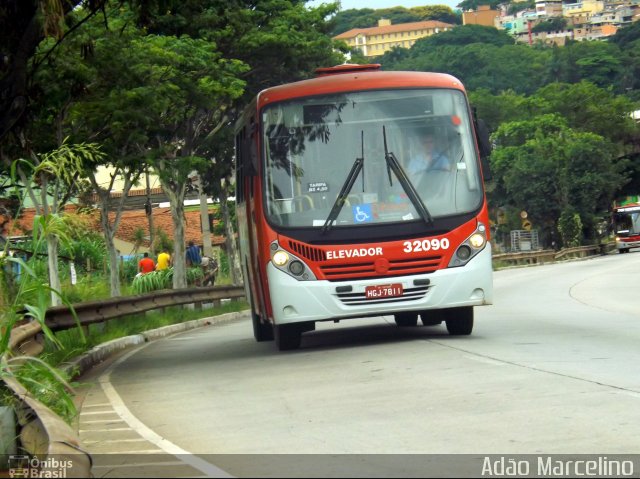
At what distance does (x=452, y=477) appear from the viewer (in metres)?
7.27

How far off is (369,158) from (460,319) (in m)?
2.50

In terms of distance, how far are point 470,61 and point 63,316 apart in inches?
5560

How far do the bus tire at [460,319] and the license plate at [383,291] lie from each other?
147cm

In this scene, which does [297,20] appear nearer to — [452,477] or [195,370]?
[195,370]

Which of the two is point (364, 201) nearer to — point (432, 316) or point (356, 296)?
point (356, 296)

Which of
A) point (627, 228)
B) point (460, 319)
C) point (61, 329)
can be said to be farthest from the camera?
point (627, 228)

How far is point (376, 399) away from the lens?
11.1 m

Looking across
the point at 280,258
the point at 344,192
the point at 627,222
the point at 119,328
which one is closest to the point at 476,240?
the point at 344,192

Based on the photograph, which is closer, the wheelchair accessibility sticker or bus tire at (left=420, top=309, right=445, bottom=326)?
the wheelchair accessibility sticker

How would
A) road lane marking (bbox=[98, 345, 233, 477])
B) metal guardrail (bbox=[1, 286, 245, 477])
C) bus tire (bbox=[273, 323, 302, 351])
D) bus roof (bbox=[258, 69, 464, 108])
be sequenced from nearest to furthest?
metal guardrail (bbox=[1, 286, 245, 477]), road lane marking (bbox=[98, 345, 233, 477]), bus roof (bbox=[258, 69, 464, 108]), bus tire (bbox=[273, 323, 302, 351])

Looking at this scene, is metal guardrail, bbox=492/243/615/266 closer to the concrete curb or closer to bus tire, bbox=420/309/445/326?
the concrete curb

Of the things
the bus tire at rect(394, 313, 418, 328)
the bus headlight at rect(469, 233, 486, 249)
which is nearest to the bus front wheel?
the bus headlight at rect(469, 233, 486, 249)

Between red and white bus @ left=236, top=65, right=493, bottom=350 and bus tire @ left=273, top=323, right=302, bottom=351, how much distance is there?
0.02 meters

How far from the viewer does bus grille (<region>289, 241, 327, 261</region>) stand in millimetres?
15562
